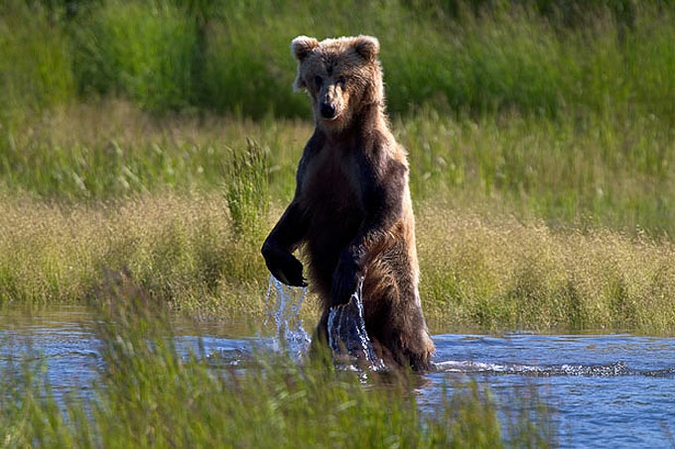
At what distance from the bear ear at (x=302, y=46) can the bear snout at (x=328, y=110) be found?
46 centimetres

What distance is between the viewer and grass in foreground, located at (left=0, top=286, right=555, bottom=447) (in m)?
4.18

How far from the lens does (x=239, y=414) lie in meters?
4.18

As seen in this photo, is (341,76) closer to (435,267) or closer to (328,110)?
(328,110)

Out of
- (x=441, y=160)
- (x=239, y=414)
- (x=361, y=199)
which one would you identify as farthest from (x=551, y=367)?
(x=441, y=160)

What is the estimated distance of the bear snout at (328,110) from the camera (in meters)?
6.24

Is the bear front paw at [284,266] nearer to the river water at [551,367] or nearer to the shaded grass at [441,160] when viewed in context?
the river water at [551,367]

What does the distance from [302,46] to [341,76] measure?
0.32 meters

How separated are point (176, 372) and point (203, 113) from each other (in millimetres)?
11077

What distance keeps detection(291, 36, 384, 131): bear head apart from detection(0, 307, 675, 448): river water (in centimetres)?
123

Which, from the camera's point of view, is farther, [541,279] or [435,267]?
[435,267]

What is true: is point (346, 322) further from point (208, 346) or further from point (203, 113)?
point (203, 113)

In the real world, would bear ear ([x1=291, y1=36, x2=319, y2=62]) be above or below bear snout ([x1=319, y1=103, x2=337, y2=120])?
above

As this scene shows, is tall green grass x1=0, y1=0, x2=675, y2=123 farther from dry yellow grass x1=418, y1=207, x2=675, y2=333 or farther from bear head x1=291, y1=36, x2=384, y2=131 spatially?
bear head x1=291, y1=36, x2=384, y2=131

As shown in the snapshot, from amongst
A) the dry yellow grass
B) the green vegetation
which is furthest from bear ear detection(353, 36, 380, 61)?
the dry yellow grass
